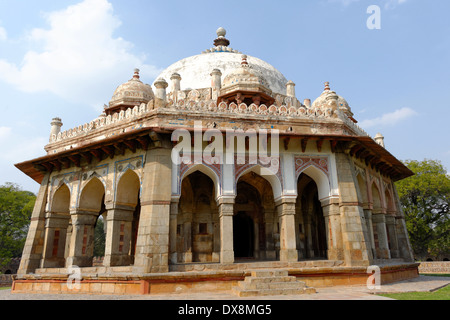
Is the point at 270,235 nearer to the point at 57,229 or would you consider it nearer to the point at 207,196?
the point at 207,196

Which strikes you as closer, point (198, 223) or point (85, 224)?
point (85, 224)

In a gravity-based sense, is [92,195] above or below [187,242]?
above

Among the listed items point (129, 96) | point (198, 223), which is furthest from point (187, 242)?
point (129, 96)

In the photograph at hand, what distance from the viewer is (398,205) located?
17.7m

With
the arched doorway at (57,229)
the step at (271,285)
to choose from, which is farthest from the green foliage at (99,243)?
the step at (271,285)

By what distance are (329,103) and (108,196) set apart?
925cm

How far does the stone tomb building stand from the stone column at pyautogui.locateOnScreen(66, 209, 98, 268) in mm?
38

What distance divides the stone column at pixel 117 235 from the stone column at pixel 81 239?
4.94ft

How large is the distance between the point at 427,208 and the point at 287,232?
924 inches

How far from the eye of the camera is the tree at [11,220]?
29.2 m

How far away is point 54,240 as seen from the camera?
44.0 feet
